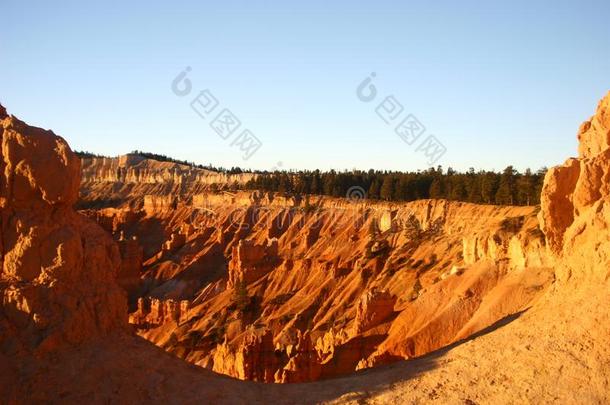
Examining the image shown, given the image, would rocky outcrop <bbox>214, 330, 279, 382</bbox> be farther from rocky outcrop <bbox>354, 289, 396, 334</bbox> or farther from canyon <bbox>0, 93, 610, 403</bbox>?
rocky outcrop <bbox>354, 289, 396, 334</bbox>

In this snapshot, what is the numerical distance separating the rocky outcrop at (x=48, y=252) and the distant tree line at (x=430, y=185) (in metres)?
47.8

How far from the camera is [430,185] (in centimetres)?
8344

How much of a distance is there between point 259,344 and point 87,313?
14.1m

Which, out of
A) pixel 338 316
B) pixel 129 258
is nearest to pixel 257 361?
pixel 338 316

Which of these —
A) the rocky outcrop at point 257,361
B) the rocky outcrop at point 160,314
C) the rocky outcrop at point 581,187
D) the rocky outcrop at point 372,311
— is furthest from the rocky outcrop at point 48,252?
the rocky outcrop at point 160,314

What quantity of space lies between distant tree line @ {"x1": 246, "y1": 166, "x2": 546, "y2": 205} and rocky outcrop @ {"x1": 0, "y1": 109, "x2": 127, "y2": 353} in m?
47.8

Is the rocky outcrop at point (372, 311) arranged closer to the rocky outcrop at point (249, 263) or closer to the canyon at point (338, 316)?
the canyon at point (338, 316)

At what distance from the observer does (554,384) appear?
41.8 feet

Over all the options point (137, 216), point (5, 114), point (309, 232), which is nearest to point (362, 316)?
point (5, 114)

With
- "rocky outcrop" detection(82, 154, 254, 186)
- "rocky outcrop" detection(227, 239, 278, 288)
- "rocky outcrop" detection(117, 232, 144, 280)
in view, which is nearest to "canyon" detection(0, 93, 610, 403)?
"rocky outcrop" detection(227, 239, 278, 288)

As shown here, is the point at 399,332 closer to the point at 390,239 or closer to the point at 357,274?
the point at 357,274

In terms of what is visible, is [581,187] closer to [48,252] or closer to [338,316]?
[48,252]

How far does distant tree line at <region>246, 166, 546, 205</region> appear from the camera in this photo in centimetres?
6347

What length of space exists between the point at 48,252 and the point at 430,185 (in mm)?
73352
